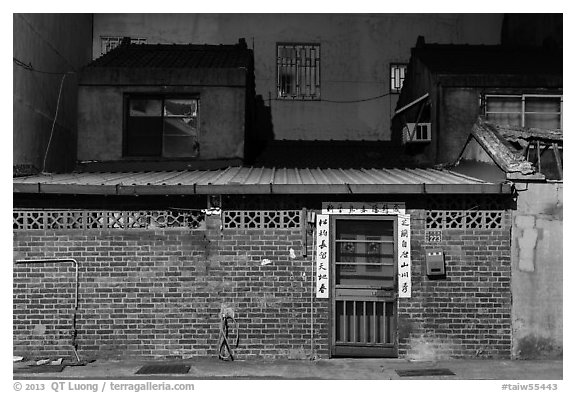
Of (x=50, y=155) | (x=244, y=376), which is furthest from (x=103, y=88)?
(x=244, y=376)

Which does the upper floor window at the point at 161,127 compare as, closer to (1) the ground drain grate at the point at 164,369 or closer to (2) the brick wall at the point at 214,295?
(2) the brick wall at the point at 214,295

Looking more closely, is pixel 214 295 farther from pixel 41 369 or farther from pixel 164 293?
pixel 41 369

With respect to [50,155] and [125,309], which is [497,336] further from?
[50,155]

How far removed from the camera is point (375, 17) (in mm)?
20531

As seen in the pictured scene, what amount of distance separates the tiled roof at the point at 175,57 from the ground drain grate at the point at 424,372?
803cm

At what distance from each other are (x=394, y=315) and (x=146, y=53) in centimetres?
962

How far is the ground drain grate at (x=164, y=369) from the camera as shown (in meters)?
9.10

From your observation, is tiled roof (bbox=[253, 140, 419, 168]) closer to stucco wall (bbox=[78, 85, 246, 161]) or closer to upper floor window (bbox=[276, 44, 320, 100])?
stucco wall (bbox=[78, 85, 246, 161])

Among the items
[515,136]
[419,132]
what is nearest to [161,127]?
[419,132]

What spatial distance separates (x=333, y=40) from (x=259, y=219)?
1182 centimetres

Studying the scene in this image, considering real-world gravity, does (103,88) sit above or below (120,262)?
above

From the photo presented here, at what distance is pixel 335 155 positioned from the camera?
1692 centimetres

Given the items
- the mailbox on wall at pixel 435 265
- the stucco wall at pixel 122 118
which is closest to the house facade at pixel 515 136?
the mailbox on wall at pixel 435 265
